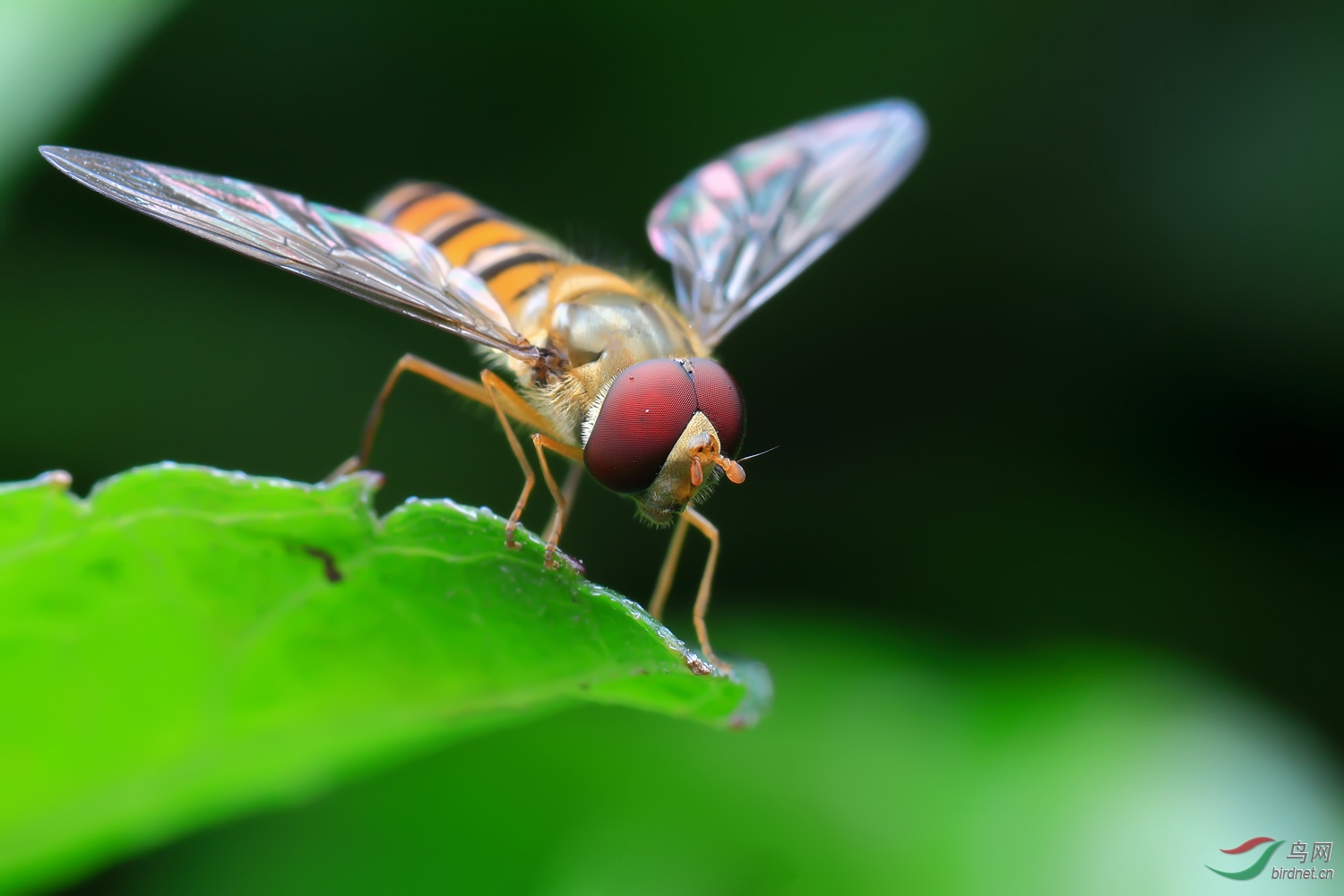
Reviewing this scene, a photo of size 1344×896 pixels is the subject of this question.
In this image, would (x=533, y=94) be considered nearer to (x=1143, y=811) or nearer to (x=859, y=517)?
(x=859, y=517)

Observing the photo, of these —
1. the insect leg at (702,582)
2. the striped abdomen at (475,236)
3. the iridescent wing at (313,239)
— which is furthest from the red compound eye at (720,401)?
the striped abdomen at (475,236)

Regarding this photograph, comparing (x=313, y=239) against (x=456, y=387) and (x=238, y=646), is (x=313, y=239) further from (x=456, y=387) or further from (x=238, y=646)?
(x=238, y=646)

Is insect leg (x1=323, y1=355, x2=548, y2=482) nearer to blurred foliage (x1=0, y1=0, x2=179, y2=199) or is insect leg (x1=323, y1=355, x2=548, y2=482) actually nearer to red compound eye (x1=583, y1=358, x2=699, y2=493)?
red compound eye (x1=583, y1=358, x2=699, y2=493)

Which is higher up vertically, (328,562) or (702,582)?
(328,562)

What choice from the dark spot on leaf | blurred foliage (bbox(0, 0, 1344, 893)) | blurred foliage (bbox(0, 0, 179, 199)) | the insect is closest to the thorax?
the insect

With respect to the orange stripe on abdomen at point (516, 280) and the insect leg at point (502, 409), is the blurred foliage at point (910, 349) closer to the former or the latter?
the orange stripe on abdomen at point (516, 280)

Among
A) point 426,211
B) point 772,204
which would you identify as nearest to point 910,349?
point 772,204

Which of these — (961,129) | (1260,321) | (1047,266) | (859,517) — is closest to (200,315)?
(859,517)
